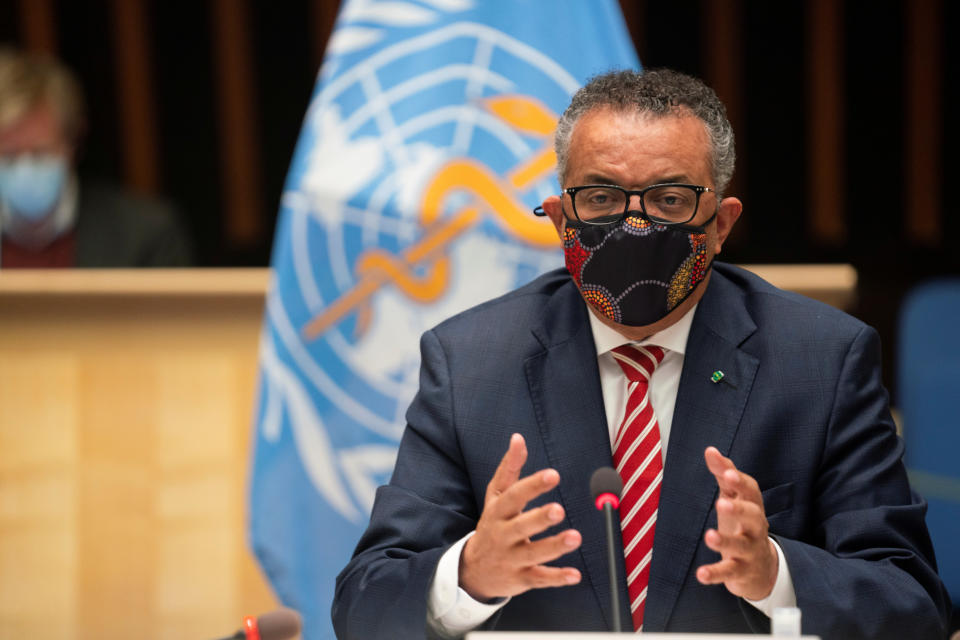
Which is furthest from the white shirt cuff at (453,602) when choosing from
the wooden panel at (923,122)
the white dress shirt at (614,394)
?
the wooden panel at (923,122)

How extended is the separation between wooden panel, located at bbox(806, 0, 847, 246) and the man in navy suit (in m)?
4.07

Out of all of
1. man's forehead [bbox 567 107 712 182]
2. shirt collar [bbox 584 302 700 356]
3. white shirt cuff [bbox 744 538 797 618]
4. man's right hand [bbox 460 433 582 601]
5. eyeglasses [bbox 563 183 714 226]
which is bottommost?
white shirt cuff [bbox 744 538 797 618]

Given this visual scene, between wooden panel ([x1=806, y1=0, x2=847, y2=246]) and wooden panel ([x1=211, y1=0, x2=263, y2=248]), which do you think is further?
wooden panel ([x1=211, y1=0, x2=263, y2=248])

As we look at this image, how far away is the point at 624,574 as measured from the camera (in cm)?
181

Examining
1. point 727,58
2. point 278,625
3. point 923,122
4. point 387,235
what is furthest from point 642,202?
point 923,122

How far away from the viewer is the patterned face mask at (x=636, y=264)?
178cm

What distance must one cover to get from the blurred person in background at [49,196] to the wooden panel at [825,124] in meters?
3.34

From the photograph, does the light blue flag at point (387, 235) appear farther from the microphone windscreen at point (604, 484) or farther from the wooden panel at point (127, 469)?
the microphone windscreen at point (604, 484)

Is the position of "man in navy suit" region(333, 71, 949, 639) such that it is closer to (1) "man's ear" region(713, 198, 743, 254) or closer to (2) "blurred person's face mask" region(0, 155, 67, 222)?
(1) "man's ear" region(713, 198, 743, 254)

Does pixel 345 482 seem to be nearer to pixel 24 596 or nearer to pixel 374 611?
pixel 374 611

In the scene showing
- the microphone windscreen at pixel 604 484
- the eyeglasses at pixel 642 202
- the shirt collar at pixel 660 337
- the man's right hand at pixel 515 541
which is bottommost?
the man's right hand at pixel 515 541

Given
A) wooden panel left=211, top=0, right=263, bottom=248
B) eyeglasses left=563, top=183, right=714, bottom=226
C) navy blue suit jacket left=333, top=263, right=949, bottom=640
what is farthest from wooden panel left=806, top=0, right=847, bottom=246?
eyeglasses left=563, top=183, right=714, bottom=226

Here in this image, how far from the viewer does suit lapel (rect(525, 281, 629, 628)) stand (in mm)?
1829

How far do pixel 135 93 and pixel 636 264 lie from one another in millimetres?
4845
